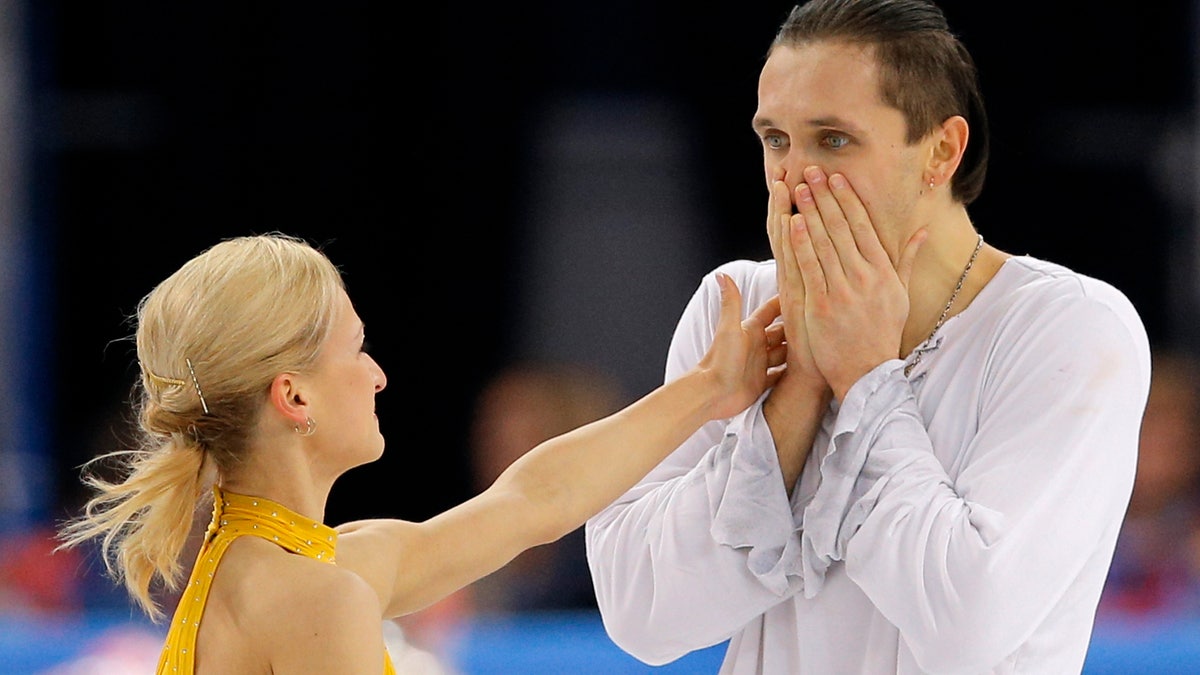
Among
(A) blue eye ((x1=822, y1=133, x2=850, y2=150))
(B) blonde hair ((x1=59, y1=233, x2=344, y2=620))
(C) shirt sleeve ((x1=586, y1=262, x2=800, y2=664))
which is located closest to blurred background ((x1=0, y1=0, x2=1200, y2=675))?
(C) shirt sleeve ((x1=586, y1=262, x2=800, y2=664))

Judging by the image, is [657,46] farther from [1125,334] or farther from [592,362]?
[1125,334]

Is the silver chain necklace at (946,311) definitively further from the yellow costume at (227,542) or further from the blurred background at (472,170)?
the blurred background at (472,170)

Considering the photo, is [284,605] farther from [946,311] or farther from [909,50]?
[909,50]

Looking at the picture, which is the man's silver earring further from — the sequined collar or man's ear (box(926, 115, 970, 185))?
man's ear (box(926, 115, 970, 185))

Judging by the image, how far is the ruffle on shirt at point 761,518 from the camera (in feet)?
7.24

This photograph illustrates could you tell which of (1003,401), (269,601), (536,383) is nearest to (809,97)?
(1003,401)

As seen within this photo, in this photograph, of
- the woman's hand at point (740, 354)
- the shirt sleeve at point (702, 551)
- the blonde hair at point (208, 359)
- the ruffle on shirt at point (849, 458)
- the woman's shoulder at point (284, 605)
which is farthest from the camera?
the woman's hand at point (740, 354)

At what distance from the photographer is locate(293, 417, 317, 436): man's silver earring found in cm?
198

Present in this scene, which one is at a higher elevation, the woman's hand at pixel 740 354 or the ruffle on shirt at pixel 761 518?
the woman's hand at pixel 740 354

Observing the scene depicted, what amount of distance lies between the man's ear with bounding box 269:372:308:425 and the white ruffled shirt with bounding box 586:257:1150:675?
613mm

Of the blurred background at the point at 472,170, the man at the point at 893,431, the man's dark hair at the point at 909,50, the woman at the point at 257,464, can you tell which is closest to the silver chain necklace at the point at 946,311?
the man at the point at 893,431

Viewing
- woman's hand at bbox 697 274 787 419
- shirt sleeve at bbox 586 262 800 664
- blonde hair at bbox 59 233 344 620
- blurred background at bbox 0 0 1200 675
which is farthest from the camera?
blurred background at bbox 0 0 1200 675

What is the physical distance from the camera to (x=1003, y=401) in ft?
6.89

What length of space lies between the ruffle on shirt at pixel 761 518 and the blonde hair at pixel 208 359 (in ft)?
2.10
